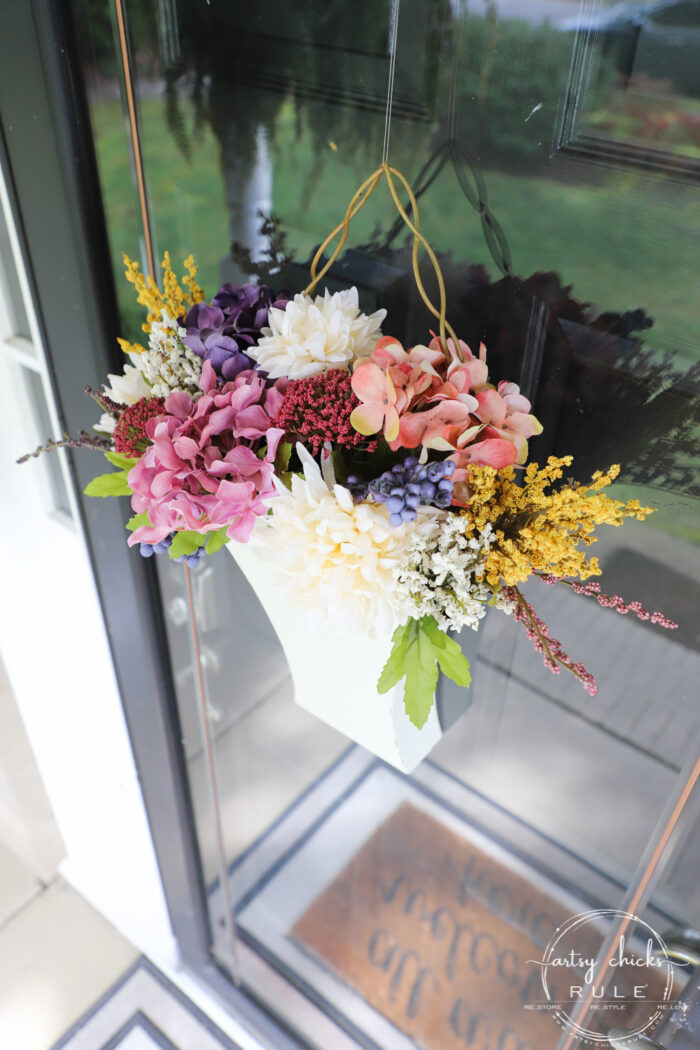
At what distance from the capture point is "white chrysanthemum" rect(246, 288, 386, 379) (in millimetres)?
658

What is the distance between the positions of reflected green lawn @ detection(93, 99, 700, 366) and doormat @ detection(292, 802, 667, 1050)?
2.70 ft

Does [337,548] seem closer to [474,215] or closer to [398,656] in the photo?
[398,656]

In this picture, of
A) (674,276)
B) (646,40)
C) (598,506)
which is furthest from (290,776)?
(646,40)

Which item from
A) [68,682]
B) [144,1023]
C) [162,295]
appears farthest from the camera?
[144,1023]

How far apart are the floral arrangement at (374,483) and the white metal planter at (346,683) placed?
14cm

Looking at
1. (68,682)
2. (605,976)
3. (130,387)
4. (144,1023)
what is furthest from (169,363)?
(144,1023)

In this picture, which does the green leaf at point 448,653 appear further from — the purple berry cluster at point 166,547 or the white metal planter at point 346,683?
the purple berry cluster at point 166,547

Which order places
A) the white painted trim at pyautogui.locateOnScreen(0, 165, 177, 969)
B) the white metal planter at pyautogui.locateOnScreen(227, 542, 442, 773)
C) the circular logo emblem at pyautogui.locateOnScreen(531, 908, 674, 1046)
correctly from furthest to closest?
the white painted trim at pyautogui.locateOnScreen(0, 165, 177, 969) → the circular logo emblem at pyautogui.locateOnScreen(531, 908, 674, 1046) → the white metal planter at pyautogui.locateOnScreen(227, 542, 442, 773)

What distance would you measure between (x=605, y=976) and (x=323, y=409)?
93 centimetres

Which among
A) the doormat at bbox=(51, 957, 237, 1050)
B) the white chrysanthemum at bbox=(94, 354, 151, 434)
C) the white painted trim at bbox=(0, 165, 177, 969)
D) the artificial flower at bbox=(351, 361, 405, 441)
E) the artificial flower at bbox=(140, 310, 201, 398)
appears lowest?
the doormat at bbox=(51, 957, 237, 1050)

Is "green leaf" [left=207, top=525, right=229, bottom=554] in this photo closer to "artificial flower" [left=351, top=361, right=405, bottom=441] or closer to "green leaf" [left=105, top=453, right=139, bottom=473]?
"green leaf" [left=105, top=453, right=139, bottom=473]

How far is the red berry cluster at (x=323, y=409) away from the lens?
2.01 feet

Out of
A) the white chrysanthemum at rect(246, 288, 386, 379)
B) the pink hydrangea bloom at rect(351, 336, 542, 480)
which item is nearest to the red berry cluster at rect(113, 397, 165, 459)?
the white chrysanthemum at rect(246, 288, 386, 379)

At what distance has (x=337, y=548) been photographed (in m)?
0.61
